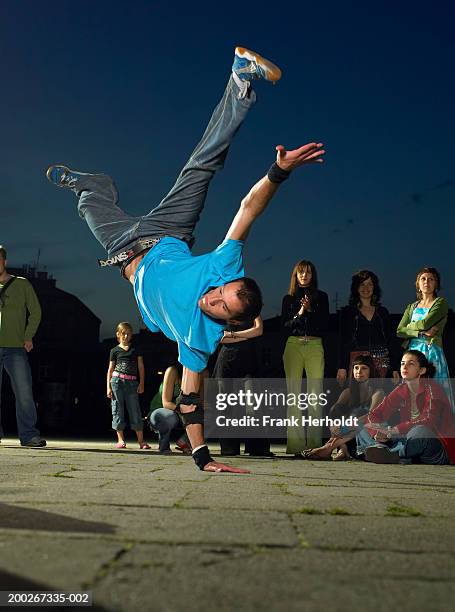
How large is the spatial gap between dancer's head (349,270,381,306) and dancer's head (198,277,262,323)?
3.66 meters

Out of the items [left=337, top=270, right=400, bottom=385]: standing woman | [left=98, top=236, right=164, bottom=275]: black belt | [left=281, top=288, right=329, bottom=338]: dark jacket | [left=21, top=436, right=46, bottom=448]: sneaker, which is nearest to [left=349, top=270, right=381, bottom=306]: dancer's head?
[left=337, top=270, right=400, bottom=385]: standing woman

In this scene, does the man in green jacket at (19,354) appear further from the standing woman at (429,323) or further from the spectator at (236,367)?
the standing woman at (429,323)

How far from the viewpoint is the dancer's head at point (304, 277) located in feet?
22.3

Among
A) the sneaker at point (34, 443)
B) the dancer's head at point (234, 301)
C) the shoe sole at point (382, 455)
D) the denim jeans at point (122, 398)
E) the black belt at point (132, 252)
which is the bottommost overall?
the shoe sole at point (382, 455)

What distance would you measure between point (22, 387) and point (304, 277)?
3322mm

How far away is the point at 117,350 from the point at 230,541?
21.8 ft

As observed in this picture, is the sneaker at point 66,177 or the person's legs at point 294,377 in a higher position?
the sneaker at point 66,177

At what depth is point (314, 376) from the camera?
679 centimetres

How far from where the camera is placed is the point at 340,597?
133 cm

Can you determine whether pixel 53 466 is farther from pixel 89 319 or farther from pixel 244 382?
pixel 89 319

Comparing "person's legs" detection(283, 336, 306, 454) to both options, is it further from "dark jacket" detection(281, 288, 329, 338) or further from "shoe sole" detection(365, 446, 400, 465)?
"shoe sole" detection(365, 446, 400, 465)

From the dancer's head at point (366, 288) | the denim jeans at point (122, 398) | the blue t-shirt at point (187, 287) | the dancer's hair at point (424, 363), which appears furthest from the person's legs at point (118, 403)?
the blue t-shirt at point (187, 287)

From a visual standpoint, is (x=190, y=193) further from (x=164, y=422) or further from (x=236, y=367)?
(x=164, y=422)

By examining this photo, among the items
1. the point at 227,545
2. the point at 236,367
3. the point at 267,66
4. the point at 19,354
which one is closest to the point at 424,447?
the point at 236,367
